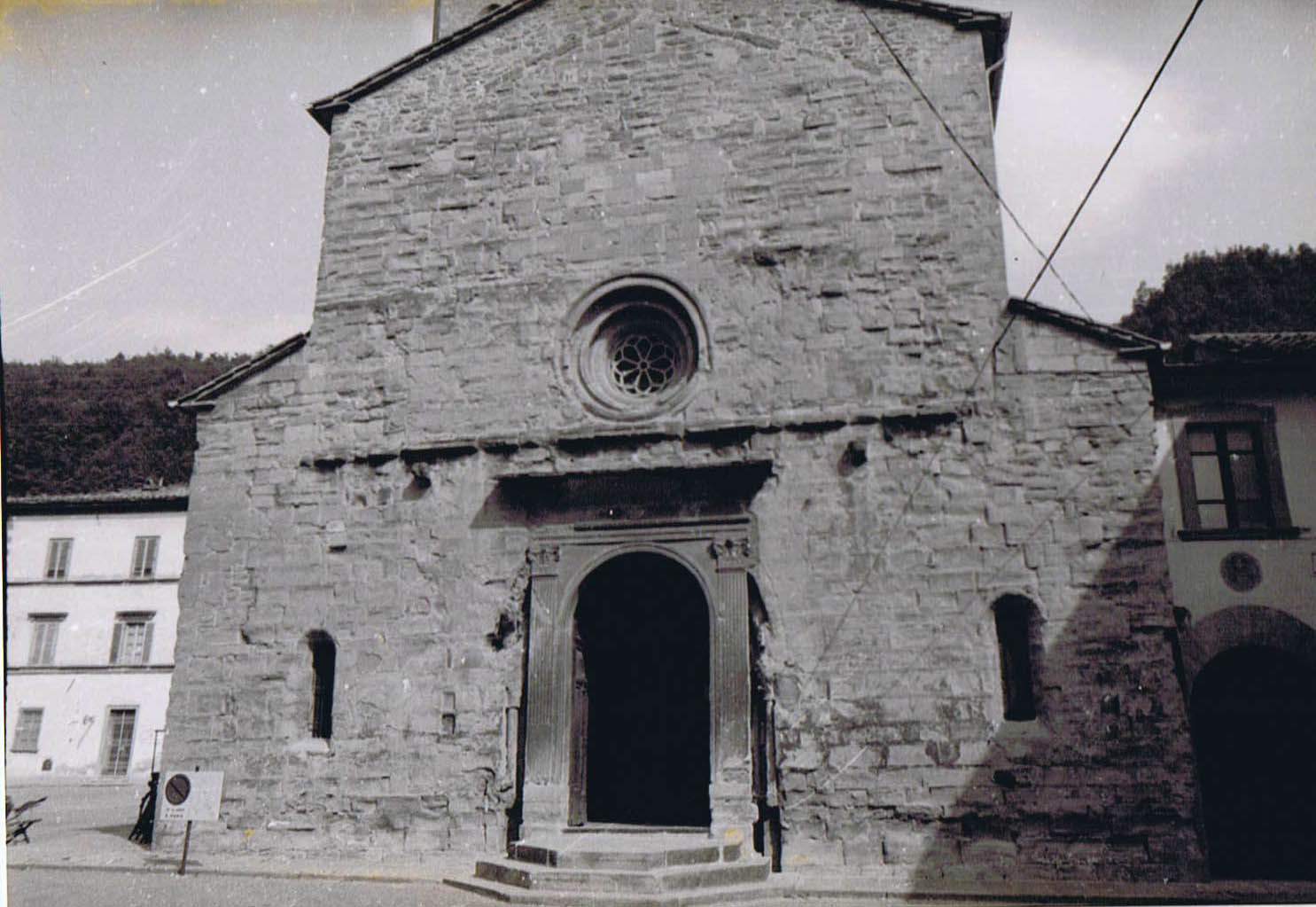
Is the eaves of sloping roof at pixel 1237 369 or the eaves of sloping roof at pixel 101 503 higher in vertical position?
the eaves of sloping roof at pixel 101 503

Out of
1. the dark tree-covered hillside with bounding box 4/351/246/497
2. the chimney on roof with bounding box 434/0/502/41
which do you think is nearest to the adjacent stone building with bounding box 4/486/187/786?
the dark tree-covered hillside with bounding box 4/351/246/497

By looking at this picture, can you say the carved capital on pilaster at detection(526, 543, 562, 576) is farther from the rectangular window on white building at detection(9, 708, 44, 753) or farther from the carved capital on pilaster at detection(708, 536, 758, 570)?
the rectangular window on white building at detection(9, 708, 44, 753)

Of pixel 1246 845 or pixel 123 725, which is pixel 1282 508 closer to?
pixel 1246 845

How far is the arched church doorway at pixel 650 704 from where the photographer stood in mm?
10445

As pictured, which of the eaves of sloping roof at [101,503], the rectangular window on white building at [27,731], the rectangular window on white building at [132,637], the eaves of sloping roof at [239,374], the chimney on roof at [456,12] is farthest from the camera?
the rectangular window on white building at [132,637]

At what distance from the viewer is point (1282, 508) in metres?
10.5

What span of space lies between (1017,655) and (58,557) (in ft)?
83.8

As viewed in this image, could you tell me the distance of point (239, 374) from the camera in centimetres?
1094

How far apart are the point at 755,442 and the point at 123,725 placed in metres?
22.5

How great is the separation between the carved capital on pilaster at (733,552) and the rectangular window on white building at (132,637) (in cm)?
2200

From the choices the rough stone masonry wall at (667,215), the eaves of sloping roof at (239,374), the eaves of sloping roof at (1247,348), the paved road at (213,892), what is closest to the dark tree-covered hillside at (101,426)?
the eaves of sloping roof at (239,374)

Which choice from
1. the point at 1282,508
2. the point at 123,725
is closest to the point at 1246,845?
the point at 1282,508

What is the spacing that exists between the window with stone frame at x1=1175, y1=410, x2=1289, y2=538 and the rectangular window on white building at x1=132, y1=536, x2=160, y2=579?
24.6 m

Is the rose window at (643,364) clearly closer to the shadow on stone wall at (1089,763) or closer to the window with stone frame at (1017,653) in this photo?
the window with stone frame at (1017,653)
